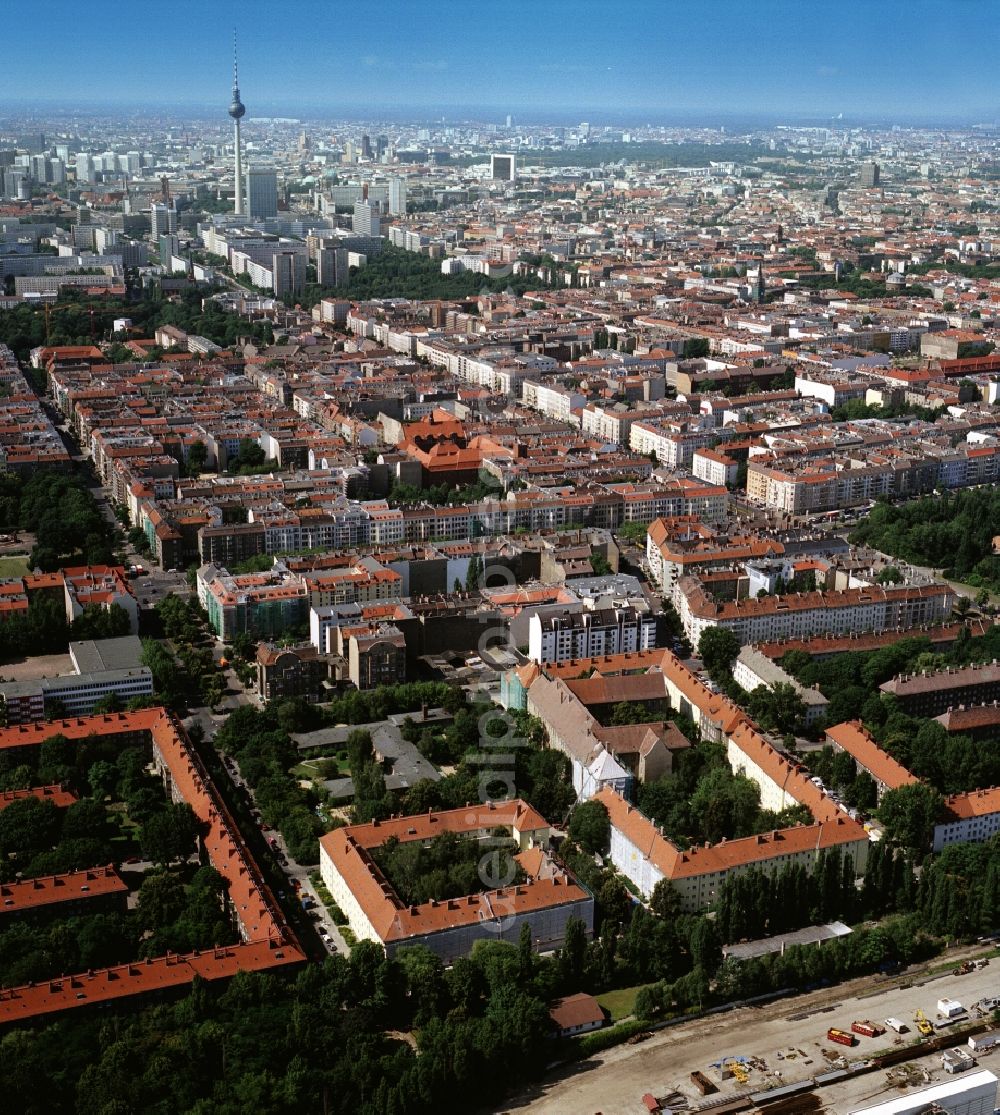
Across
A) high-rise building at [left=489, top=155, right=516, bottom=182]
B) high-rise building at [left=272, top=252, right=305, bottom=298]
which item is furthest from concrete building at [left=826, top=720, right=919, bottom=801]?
high-rise building at [left=489, top=155, right=516, bottom=182]

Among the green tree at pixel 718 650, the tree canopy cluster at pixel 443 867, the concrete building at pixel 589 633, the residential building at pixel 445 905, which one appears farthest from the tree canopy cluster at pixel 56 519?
the tree canopy cluster at pixel 443 867

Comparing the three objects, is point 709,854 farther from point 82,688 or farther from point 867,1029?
point 82,688

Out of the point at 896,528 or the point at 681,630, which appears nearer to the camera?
the point at 681,630

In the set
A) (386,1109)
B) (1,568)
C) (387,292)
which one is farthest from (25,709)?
(387,292)

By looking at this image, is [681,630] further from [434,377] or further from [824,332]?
[824,332]

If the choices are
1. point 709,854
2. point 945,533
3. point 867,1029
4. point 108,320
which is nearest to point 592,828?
point 709,854

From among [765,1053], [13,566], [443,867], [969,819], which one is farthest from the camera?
[13,566]
